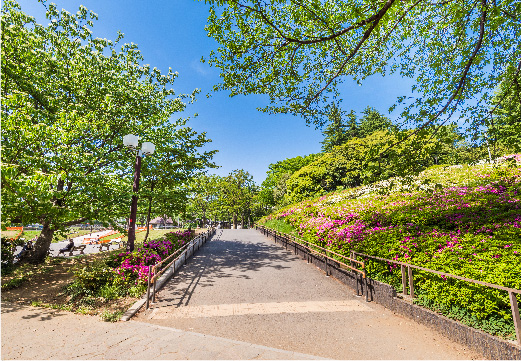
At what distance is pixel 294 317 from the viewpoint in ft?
17.2

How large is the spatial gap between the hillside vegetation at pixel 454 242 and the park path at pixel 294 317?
2.51 ft

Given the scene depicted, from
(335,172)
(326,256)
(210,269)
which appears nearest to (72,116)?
(210,269)

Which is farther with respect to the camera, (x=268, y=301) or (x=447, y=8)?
(x=447, y=8)

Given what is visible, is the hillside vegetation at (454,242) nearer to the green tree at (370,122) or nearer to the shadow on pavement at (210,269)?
the shadow on pavement at (210,269)

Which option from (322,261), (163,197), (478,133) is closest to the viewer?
(478,133)

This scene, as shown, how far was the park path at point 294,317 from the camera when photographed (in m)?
3.98

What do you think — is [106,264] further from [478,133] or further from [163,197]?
[478,133]

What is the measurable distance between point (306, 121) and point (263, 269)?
625cm

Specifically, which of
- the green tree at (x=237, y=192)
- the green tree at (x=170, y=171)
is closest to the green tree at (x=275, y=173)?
the green tree at (x=237, y=192)

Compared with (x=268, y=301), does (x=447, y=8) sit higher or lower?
higher

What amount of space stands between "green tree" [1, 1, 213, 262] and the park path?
4467 mm

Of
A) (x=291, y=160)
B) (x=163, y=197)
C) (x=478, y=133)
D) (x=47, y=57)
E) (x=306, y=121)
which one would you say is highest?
(x=291, y=160)

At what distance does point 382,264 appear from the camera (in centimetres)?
623

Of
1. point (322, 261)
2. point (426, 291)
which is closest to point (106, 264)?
point (322, 261)
